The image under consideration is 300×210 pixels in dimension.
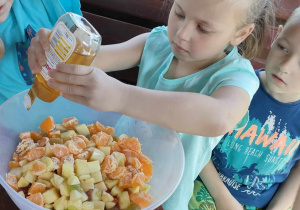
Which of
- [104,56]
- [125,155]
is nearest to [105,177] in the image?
[125,155]

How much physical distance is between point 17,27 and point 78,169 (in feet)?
1.71

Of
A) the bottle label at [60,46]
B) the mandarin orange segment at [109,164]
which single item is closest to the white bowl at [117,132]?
the mandarin orange segment at [109,164]

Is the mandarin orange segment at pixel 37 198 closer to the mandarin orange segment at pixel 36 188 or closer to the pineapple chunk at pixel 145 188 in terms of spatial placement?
the mandarin orange segment at pixel 36 188

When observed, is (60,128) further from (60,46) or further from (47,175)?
(60,46)

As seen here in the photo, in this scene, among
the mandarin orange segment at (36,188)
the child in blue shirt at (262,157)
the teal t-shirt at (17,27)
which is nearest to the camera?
the mandarin orange segment at (36,188)

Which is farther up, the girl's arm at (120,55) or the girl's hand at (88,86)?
the girl's hand at (88,86)

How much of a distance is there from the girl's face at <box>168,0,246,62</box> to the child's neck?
67mm

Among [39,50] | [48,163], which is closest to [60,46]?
[39,50]

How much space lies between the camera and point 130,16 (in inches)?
56.4

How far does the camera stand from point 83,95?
627 mm

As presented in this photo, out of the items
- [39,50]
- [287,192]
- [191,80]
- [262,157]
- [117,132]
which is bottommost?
[287,192]

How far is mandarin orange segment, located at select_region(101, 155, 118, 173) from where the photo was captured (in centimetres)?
77

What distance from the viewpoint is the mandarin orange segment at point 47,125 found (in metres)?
0.84

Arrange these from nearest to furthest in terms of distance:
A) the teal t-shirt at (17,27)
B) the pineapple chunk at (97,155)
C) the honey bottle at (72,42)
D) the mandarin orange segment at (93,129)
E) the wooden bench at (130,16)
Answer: the honey bottle at (72,42), the pineapple chunk at (97,155), the mandarin orange segment at (93,129), the teal t-shirt at (17,27), the wooden bench at (130,16)
